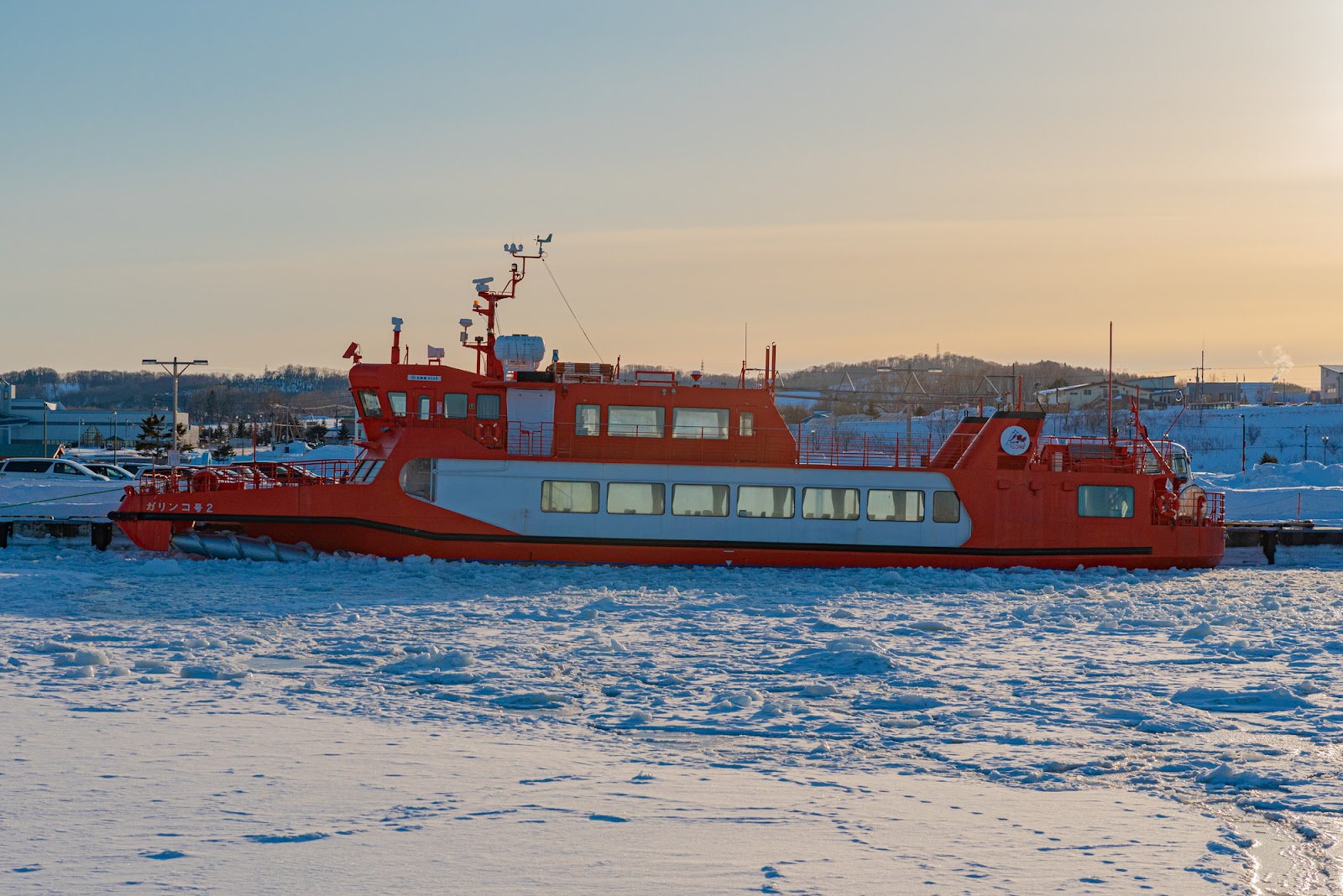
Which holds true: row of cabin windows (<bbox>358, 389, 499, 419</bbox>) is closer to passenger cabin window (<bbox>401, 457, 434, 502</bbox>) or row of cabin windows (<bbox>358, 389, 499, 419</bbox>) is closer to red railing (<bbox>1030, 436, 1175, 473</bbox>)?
passenger cabin window (<bbox>401, 457, 434, 502</bbox>)

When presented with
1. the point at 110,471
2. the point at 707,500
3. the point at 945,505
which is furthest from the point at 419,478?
the point at 110,471

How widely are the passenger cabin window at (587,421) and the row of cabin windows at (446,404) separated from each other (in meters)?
1.61

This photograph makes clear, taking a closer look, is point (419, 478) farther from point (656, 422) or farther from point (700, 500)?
point (700, 500)

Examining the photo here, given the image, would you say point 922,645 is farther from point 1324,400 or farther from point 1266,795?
point 1324,400

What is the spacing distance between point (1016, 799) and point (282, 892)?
5077 mm

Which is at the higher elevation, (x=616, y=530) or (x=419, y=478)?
(x=419, y=478)

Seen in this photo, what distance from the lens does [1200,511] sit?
1003 inches

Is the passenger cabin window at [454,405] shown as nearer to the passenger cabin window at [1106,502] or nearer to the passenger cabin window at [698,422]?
the passenger cabin window at [698,422]

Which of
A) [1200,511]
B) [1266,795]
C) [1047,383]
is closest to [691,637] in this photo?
[1266,795]

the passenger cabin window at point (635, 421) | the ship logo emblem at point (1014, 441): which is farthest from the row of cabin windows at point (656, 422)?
the ship logo emblem at point (1014, 441)

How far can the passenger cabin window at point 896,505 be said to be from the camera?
941 inches

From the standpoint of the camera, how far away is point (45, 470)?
43281 millimetres

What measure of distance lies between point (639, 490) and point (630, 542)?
1033mm

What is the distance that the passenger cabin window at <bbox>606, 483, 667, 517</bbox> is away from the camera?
924 inches
